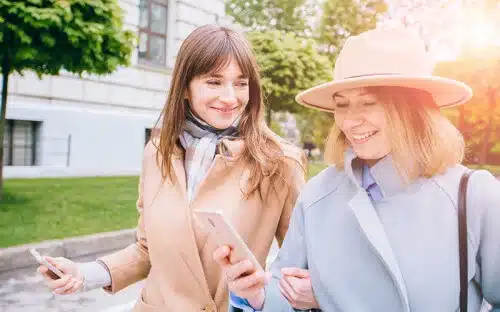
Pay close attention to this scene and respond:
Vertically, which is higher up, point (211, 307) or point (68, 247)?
point (211, 307)

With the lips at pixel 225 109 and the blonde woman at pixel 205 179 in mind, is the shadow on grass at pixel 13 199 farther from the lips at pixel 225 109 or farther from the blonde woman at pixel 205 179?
the lips at pixel 225 109

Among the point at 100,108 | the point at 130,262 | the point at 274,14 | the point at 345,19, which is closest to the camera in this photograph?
the point at 130,262

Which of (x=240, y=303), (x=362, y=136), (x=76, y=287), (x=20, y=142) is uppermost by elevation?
(x=362, y=136)

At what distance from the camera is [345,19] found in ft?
102

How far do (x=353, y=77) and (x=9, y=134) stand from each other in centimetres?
1293

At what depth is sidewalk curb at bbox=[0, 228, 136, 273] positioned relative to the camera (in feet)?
18.3

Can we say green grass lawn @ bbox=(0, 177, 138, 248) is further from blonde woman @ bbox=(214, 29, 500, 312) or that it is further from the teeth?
the teeth

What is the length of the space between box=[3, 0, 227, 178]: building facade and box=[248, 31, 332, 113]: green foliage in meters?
3.49

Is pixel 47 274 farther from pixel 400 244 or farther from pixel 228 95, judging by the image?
pixel 400 244

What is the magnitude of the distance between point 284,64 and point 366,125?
12.7 meters

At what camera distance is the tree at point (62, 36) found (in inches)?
278

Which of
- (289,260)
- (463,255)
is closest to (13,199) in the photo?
(289,260)

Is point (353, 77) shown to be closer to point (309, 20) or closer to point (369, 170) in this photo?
point (369, 170)

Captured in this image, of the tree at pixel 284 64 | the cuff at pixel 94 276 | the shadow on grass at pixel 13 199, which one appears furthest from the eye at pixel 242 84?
the tree at pixel 284 64
